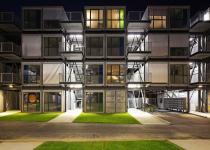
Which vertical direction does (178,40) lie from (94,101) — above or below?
above

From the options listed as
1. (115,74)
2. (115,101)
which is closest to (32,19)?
(115,74)

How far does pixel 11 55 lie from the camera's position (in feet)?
101

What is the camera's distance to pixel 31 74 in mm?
32156

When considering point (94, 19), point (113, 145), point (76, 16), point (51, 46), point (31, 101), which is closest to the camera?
point (113, 145)

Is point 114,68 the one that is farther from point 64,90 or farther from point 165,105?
point 165,105

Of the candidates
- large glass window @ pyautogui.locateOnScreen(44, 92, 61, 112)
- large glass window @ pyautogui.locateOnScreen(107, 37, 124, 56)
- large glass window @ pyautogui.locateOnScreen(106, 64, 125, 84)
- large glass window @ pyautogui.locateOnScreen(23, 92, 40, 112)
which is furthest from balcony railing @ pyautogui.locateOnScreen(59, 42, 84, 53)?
large glass window @ pyautogui.locateOnScreen(23, 92, 40, 112)

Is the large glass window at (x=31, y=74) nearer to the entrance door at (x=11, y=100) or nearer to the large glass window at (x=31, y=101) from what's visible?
the large glass window at (x=31, y=101)

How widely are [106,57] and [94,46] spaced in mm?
2130

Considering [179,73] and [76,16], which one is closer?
[179,73]

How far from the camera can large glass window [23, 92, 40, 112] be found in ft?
104

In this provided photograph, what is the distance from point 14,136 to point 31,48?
1864 centimetres

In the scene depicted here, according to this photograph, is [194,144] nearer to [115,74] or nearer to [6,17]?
[115,74]

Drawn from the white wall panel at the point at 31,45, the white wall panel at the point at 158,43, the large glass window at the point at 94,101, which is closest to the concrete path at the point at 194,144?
the large glass window at the point at 94,101

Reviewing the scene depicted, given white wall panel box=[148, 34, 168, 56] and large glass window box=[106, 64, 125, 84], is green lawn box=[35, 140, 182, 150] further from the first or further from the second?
white wall panel box=[148, 34, 168, 56]
